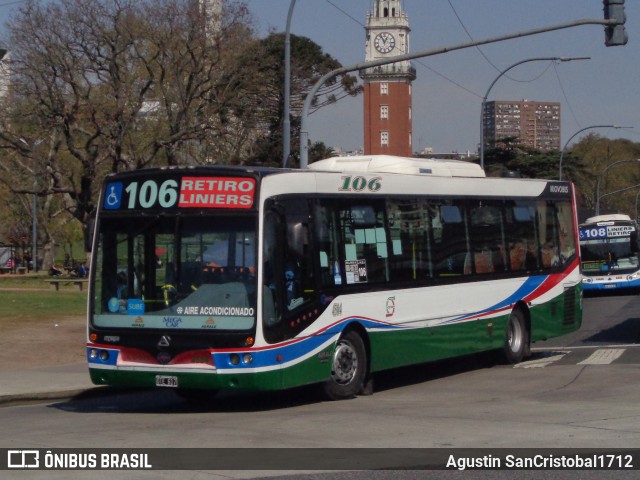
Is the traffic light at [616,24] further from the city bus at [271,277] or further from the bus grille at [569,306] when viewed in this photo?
the city bus at [271,277]

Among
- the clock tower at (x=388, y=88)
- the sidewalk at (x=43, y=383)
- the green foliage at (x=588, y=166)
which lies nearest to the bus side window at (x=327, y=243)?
the sidewalk at (x=43, y=383)

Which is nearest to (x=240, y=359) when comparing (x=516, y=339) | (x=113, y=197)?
(x=113, y=197)

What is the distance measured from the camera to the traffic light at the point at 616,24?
21344mm

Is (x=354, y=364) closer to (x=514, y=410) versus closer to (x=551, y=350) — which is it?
(x=514, y=410)

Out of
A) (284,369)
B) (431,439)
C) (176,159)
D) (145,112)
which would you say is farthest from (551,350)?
(145,112)

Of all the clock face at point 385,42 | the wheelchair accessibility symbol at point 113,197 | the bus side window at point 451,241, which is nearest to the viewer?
the wheelchair accessibility symbol at point 113,197

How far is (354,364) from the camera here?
14.7 m

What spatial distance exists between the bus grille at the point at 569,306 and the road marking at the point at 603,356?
0.76 meters

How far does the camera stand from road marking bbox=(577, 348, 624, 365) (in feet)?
61.1

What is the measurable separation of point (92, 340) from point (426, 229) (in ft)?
17.4

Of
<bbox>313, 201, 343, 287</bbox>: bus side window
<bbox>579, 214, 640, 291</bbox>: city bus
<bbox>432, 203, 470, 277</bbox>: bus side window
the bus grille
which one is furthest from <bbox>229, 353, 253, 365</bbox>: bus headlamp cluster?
<bbox>579, 214, 640, 291</bbox>: city bus

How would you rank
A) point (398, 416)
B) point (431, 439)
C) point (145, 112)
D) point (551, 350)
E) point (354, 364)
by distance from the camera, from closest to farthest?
point (431, 439)
point (398, 416)
point (354, 364)
point (551, 350)
point (145, 112)

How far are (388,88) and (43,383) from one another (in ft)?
390

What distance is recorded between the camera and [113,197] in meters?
14.0
